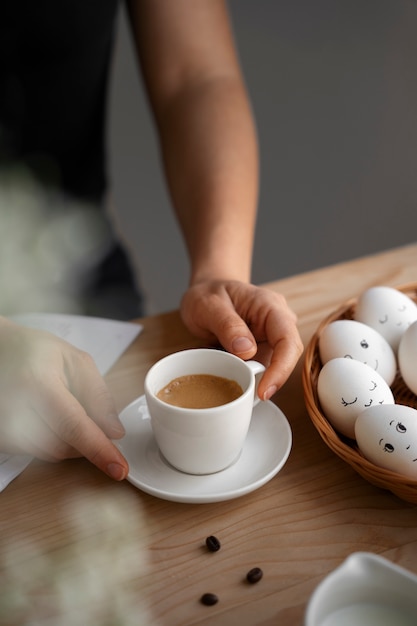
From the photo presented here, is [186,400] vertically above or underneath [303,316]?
above

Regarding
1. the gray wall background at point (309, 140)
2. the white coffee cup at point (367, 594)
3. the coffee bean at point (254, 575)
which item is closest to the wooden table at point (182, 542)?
the coffee bean at point (254, 575)

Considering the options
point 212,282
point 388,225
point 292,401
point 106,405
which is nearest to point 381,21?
point 388,225

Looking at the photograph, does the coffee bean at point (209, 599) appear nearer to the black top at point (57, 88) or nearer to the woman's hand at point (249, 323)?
the woman's hand at point (249, 323)

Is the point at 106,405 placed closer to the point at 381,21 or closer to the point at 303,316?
the point at 303,316

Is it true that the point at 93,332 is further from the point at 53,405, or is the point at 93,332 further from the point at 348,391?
the point at 348,391

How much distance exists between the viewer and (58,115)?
1350mm

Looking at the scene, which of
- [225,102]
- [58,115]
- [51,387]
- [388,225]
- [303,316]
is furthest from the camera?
[388,225]

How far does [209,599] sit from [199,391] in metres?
0.23

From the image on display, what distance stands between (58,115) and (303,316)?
0.68 metres

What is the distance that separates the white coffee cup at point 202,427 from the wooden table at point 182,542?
46mm

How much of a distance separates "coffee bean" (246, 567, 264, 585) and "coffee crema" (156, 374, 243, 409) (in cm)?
17

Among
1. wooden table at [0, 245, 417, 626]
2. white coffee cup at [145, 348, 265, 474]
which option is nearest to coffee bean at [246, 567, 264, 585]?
wooden table at [0, 245, 417, 626]

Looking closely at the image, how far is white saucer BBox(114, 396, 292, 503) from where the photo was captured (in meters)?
0.68

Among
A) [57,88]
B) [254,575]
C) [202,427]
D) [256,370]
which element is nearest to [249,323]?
[256,370]
